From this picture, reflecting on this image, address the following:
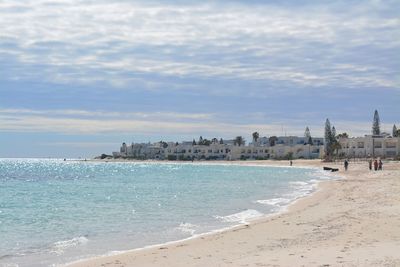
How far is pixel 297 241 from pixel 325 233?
1.41 meters

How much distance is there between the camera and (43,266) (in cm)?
1191

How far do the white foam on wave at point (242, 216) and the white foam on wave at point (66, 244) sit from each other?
6.02 m

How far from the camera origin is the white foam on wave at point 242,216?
66.2 feet

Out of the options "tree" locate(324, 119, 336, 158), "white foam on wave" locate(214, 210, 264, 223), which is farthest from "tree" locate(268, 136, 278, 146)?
"white foam on wave" locate(214, 210, 264, 223)

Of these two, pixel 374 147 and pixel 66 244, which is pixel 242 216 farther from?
pixel 374 147

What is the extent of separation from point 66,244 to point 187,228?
168 inches

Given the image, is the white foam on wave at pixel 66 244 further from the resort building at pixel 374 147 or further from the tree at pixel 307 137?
the tree at pixel 307 137

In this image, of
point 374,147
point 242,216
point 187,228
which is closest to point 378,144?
Result: point 374,147

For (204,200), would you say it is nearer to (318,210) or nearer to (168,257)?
(318,210)

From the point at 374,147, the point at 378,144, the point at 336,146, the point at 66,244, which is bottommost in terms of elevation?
the point at 66,244

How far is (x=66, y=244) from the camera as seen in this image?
15.0 m

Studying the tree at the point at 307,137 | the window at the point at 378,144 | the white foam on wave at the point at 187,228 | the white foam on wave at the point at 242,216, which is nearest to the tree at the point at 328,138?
the window at the point at 378,144

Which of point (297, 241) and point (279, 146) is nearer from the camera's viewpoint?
point (297, 241)

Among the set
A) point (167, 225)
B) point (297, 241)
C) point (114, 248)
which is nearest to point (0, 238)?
point (114, 248)
